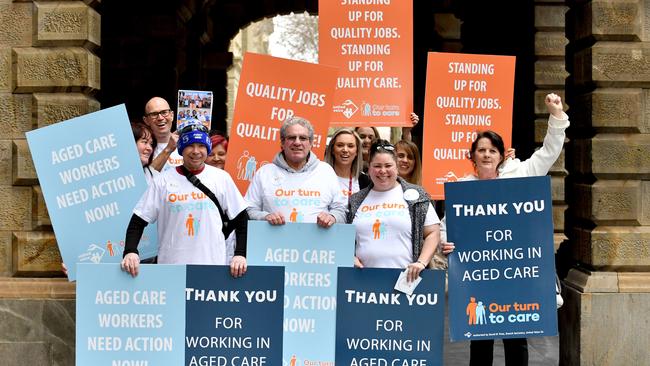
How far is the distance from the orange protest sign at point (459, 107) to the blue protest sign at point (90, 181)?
2630 mm

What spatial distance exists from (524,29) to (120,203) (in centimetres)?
827

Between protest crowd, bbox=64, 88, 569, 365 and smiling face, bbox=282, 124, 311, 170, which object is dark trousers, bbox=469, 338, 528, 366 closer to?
protest crowd, bbox=64, 88, 569, 365

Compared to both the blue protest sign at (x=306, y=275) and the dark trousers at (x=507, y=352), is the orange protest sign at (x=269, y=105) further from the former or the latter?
the dark trousers at (x=507, y=352)

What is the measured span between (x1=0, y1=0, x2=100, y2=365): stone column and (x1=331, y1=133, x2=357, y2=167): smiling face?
1.98m

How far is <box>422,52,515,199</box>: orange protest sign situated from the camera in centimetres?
→ 739

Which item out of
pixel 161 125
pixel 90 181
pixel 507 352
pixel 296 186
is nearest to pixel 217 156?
pixel 161 125

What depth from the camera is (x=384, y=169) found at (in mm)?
5273

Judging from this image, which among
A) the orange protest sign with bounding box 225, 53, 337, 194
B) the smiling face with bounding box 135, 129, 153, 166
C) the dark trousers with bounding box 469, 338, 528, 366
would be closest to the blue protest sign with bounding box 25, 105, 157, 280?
the smiling face with bounding box 135, 129, 153, 166

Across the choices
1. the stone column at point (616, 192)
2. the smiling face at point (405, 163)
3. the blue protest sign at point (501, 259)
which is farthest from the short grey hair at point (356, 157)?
the stone column at point (616, 192)

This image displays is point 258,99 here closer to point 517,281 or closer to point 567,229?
point 517,281

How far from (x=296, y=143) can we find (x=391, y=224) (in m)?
0.72

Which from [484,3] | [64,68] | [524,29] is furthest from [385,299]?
[484,3]

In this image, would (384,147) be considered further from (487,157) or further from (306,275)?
(306,275)

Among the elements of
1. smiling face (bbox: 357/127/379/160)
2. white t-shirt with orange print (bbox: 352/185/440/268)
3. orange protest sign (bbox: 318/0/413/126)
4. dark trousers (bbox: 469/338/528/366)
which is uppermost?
orange protest sign (bbox: 318/0/413/126)
